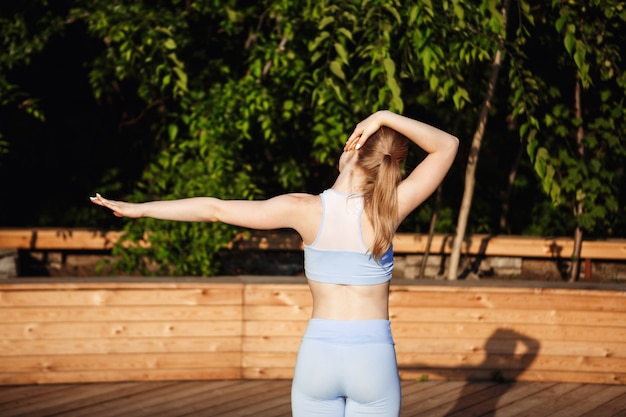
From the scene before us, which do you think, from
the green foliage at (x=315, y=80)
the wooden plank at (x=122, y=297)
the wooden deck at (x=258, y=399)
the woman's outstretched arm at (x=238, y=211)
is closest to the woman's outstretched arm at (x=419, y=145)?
the woman's outstretched arm at (x=238, y=211)

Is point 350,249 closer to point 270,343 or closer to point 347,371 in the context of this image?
point 347,371

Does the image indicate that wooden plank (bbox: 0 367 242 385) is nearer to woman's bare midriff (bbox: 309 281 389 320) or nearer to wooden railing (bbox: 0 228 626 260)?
wooden railing (bbox: 0 228 626 260)

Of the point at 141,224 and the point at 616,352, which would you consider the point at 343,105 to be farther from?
the point at 616,352

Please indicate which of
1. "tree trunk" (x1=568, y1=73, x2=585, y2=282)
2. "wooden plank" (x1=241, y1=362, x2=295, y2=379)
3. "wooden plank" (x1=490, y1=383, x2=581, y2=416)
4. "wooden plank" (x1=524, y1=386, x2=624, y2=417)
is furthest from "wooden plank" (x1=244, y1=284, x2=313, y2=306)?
"tree trunk" (x1=568, y1=73, x2=585, y2=282)

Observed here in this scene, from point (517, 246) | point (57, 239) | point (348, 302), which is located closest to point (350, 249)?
point (348, 302)

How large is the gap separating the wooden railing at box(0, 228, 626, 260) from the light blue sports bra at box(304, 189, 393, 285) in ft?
16.2

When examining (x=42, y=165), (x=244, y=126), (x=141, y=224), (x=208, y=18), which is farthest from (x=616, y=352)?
(x=42, y=165)

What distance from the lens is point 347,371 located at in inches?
105

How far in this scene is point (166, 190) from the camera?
24.6 ft

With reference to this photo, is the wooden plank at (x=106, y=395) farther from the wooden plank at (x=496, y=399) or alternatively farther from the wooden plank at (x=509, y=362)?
the wooden plank at (x=496, y=399)

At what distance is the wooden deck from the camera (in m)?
5.47

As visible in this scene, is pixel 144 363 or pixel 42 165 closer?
pixel 144 363

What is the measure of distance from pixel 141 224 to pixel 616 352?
13.5ft

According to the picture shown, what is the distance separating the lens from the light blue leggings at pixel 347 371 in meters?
2.68
